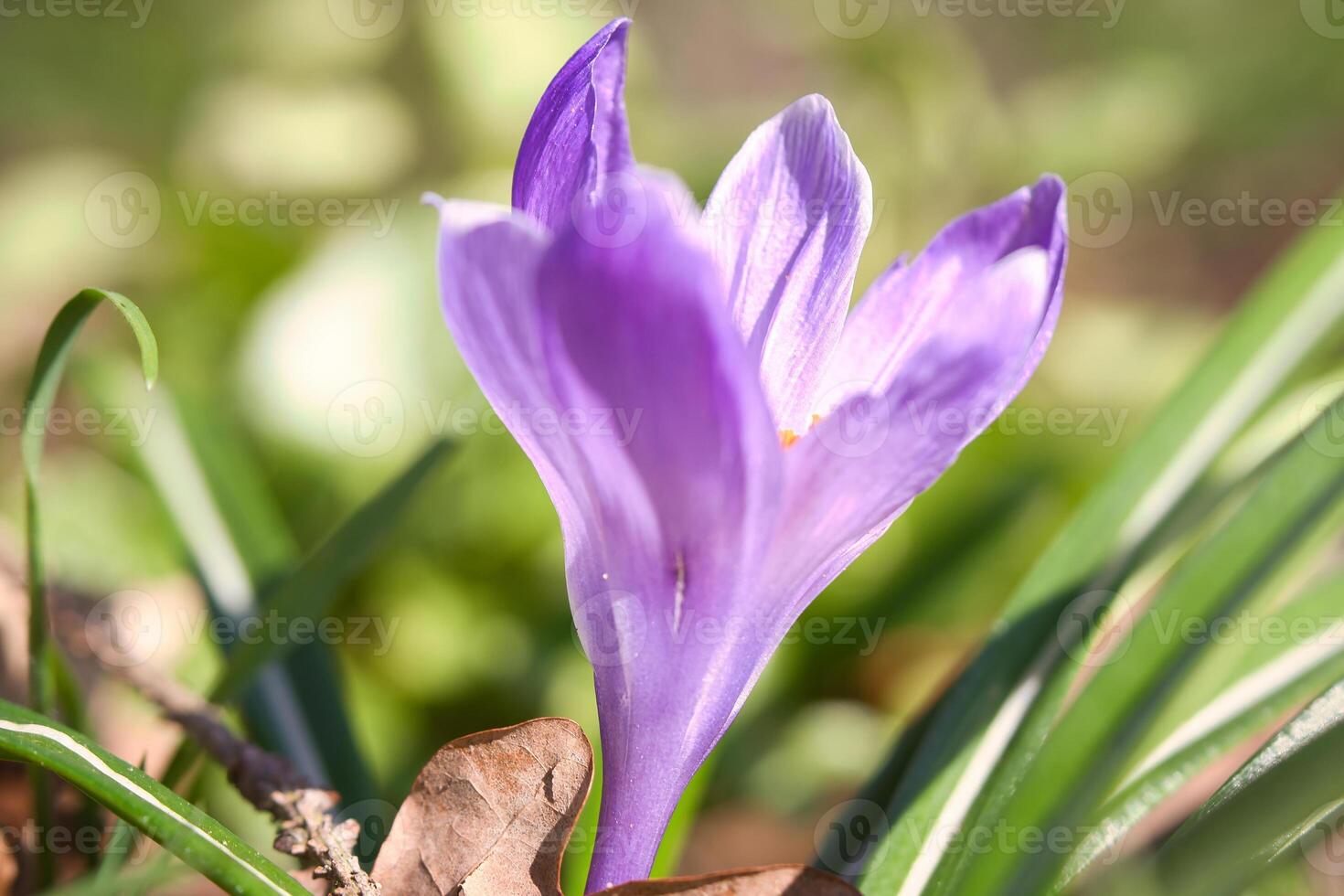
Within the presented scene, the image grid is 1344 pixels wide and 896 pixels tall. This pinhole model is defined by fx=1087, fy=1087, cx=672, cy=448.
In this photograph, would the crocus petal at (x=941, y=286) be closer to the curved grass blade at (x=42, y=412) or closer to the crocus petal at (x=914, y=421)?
the crocus petal at (x=914, y=421)

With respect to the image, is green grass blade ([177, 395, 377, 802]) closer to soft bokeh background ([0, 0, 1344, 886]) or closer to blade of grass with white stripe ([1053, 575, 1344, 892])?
soft bokeh background ([0, 0, 1344, 886])

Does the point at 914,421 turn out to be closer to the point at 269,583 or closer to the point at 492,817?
the point at 492,817

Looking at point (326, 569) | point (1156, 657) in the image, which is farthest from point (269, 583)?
point (1156, 657)

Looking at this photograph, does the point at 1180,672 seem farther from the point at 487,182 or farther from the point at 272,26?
the point at 272,26

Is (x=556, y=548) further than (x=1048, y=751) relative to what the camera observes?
Yes

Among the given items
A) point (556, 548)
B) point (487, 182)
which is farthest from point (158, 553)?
point (487, 182)

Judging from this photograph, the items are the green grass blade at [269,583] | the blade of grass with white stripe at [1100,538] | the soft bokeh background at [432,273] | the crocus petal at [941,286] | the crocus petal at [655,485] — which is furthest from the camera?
the soft bokeh background at [432,273]

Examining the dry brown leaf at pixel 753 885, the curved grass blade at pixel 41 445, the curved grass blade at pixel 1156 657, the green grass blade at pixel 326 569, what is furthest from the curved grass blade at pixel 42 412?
the curved grass blade at pixel 1156 657
